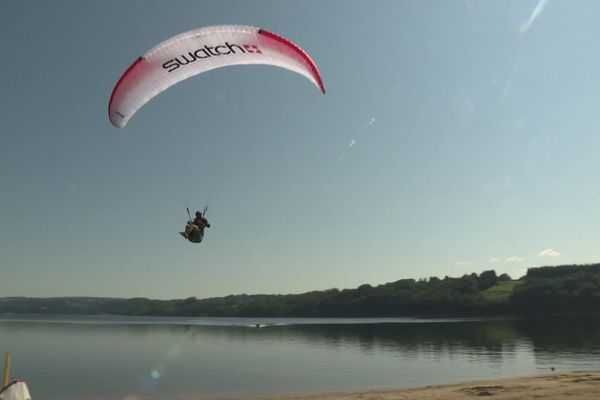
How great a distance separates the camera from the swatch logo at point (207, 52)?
1592 cm

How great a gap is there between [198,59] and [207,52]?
1.66ft

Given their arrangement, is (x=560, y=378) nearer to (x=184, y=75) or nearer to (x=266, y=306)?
(x=184, y=75)

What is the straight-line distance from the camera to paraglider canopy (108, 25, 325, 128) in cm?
1522

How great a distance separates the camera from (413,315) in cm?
15112

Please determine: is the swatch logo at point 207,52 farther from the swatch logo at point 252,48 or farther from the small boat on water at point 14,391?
the small boat on water at point 14,391

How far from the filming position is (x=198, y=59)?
16453 millimetres

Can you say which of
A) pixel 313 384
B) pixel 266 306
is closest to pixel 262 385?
pixel 313 384

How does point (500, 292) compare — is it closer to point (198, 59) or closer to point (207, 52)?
point (198, 59)

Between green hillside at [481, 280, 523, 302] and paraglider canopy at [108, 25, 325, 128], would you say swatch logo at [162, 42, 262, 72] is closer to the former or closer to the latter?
paraglider canopy at [108, 25, 325, 128]

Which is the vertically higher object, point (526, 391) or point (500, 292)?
point (500, 292)

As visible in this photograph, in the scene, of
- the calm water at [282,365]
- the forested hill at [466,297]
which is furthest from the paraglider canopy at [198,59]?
the forested hill at [466,297]

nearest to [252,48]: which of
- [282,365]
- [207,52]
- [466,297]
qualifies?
[207,52]

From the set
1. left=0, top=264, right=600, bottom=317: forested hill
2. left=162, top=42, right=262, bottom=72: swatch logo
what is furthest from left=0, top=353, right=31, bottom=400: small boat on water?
left=0, top=264, right=600, bottom=317: forested hill

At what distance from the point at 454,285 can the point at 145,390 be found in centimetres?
14529
